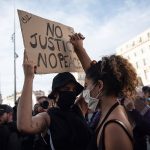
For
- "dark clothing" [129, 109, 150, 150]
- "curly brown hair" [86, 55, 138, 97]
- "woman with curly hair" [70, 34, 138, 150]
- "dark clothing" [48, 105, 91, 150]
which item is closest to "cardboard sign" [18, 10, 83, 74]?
"dark clothing" [48, 105, 91, 150]

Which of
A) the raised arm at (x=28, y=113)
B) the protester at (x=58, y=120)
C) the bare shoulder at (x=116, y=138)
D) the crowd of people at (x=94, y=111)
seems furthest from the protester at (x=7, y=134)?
the bare shoulder at (x=116, y=138)

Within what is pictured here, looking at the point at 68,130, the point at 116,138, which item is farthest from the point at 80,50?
the point at 116,138

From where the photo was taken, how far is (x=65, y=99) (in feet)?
10.1

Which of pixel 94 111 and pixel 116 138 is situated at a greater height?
Answer: pixel 94 111

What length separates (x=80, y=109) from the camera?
3.21 m

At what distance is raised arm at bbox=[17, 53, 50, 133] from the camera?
2.67m

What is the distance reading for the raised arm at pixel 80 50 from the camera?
3.45m

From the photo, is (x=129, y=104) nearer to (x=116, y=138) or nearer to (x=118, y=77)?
(x=118, y=77)

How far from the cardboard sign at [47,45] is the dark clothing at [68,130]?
525 mm

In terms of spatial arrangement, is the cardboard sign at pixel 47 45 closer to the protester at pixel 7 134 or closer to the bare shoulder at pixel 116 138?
the bare shoulder at pixel 116 138

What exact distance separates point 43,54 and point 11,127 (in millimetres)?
2181

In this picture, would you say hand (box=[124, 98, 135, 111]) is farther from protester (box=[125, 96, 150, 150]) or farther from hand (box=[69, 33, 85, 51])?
hand (box=[69, 33, 85, 51])

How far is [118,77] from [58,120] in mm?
810

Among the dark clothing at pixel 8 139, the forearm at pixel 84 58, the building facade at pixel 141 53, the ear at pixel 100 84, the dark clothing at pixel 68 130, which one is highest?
the building facade at pixel 141 53
